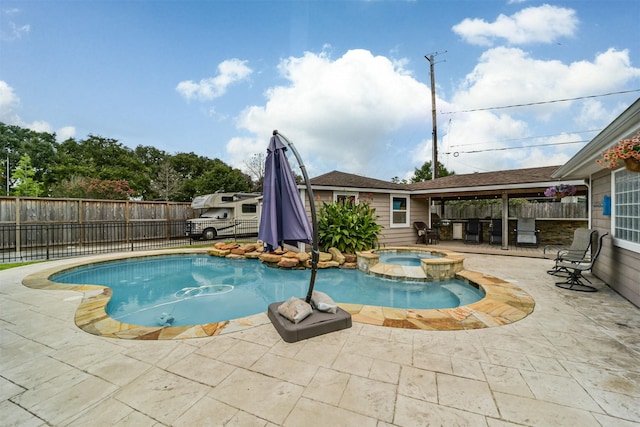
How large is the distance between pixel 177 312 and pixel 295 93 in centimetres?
1083

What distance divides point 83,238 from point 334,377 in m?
13.5

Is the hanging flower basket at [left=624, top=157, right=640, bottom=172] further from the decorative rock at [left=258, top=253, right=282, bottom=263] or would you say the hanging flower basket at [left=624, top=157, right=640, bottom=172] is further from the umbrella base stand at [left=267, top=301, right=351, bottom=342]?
the decorative rock at [left=258, top=253, right=282, bottom=263]

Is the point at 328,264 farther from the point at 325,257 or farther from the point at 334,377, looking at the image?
the point at 334,377

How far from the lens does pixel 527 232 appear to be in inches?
391

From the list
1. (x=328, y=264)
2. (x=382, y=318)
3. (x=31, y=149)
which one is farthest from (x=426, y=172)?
(x=31, y=149)

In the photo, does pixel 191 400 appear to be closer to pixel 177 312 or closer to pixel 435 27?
pixel 177 312

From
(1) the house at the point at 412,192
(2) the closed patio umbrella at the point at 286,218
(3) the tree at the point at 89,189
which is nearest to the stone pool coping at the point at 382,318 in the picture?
(2) the closed patio umbrella at the point at 286,218

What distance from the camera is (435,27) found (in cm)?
955

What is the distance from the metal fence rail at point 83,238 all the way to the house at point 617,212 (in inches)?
492

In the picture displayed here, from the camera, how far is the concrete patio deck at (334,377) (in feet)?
5.63

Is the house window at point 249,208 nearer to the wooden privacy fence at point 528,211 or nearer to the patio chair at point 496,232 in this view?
the wooden privacy fence at point 528,211

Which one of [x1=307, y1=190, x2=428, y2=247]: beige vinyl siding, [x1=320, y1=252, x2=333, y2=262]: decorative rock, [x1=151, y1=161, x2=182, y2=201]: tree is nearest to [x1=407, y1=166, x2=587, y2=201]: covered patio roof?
[x1=307, y1=190, x2=428, y2=247]: beige vinyl siding

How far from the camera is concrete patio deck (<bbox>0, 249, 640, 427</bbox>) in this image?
1716 millimetres

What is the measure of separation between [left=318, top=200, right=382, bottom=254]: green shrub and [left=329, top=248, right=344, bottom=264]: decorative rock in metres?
0.25
